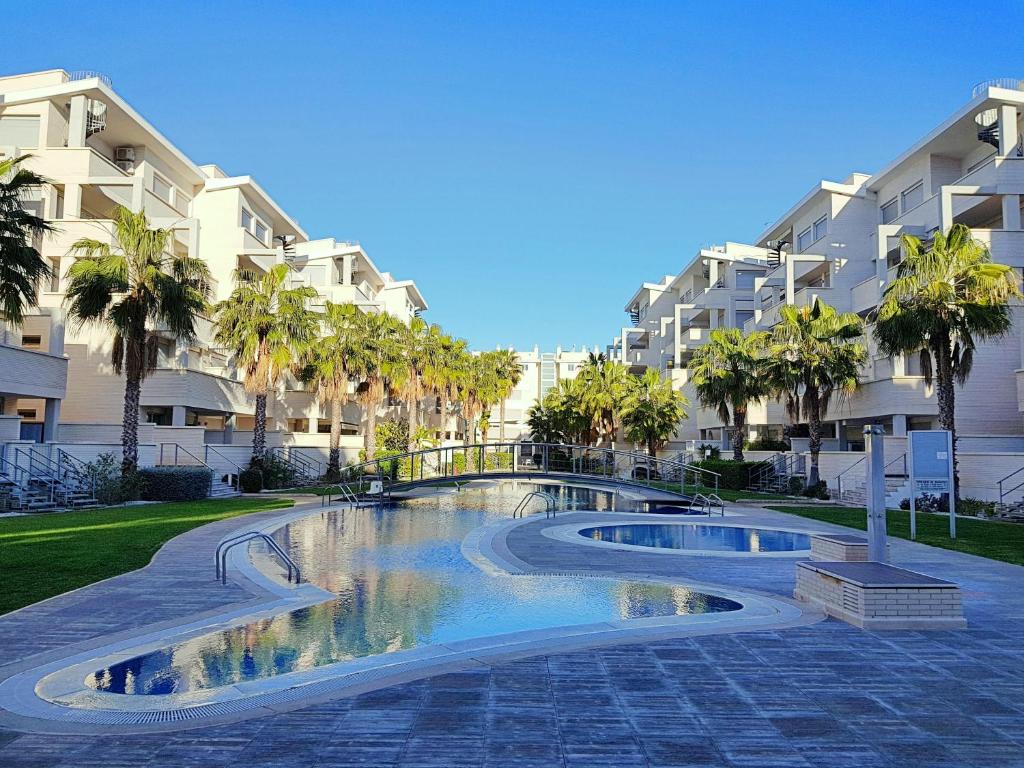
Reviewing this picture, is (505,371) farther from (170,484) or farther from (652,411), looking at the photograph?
(170,484)

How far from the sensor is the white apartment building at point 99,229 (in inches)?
1079

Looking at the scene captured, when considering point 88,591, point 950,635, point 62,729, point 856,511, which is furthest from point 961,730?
point 856,511

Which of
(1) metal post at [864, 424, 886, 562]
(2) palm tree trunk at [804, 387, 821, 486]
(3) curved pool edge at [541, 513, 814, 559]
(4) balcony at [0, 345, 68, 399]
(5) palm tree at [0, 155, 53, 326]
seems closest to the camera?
(1) metal post at [864, 424, 886, 562]

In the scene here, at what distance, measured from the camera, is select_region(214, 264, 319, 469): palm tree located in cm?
2877

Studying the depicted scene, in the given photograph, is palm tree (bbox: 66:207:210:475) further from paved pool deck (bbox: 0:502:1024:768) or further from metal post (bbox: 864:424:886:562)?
metal post (bbox: 864:424:886:562)

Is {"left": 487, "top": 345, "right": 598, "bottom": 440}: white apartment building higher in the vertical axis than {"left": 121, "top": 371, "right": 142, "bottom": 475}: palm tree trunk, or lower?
higher

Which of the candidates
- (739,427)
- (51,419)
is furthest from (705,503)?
(51,419)

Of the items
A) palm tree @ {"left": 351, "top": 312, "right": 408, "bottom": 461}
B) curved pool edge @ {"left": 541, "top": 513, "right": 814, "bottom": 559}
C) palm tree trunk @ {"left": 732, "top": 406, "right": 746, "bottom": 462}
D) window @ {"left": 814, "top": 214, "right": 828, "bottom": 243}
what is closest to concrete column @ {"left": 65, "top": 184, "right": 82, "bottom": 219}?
palm tree @ {"left": 351, "top": 312, "right": 408, "bottom": 461}

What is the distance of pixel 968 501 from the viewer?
2108 centimetres

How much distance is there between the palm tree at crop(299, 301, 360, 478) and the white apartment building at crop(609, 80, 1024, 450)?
22.2 m

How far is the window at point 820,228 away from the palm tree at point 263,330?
25754mm

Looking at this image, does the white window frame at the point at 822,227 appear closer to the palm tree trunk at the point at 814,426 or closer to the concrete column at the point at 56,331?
the palm tree trunk at the point at 814,426

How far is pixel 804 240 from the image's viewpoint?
39.5 meters

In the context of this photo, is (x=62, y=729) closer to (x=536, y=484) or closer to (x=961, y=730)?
(x=961, y=730)
